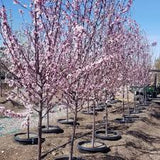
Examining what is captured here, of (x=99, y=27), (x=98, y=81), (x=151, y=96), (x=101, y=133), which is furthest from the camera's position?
(x=151, y=96)

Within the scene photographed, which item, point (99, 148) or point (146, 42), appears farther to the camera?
point (146, 42)

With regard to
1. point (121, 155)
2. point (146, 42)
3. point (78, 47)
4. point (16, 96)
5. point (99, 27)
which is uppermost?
point (146, 42)

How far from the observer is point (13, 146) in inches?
305

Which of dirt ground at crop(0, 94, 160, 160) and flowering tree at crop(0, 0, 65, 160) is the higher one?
flowering tree at crop(0, 0, 65, 160)

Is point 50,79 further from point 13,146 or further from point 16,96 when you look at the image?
point 13,146

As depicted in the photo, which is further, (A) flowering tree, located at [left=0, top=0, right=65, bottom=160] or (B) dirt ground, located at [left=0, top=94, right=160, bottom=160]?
(B) dirt ground, located at [left=0, top=94, right=160, bottom=160]

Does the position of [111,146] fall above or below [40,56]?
below

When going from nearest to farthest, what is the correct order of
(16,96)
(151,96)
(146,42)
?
(16,96) < (146,42) < (151,96)

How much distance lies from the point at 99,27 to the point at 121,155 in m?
3.25

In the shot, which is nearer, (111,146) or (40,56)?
(40,56)

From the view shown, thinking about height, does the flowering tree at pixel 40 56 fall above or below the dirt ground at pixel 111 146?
above

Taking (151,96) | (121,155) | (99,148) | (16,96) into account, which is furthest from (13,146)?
(151,96)

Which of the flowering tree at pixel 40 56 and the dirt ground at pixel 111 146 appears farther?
Result: the dirt ground at pixel 111 146

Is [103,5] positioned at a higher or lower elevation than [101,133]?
higher
